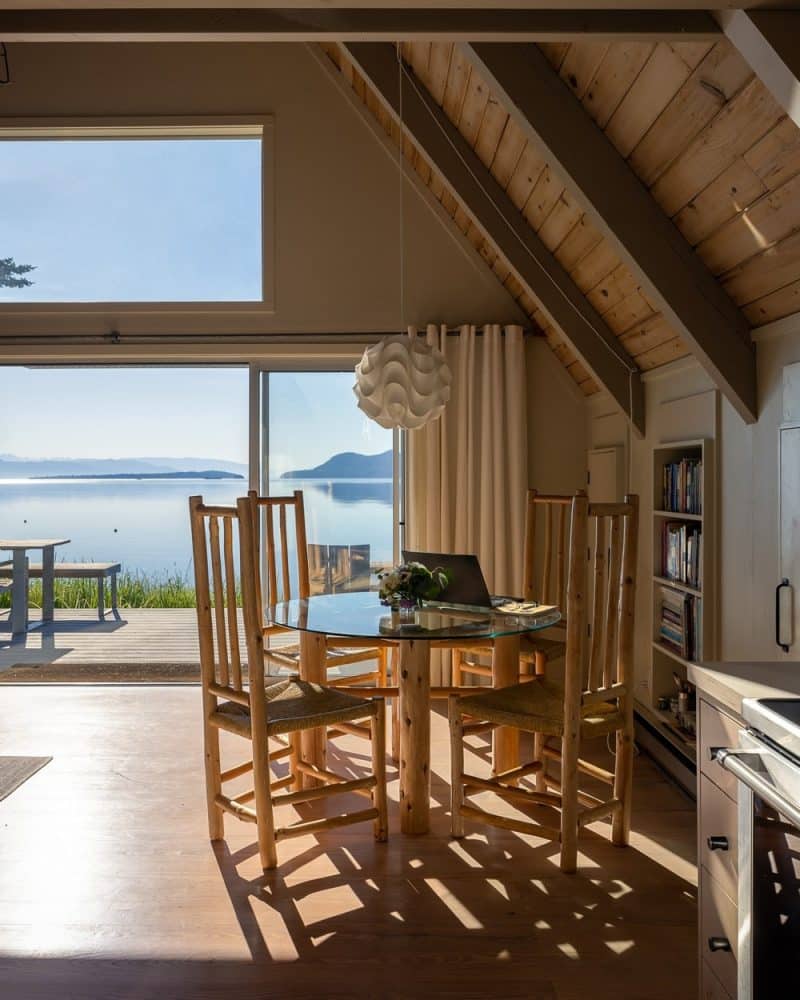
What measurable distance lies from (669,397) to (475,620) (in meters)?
1.36

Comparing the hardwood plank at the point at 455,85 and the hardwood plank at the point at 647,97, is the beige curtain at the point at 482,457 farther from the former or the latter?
the hardwood plank at the point at 647,97

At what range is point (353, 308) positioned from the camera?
15.0ft

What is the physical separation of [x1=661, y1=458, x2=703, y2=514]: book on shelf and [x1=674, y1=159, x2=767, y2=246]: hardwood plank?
35.9 inches

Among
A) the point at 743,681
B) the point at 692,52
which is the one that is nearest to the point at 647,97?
the point at 692,52

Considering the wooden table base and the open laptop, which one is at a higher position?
the open laptop

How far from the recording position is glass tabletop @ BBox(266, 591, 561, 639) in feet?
8.63

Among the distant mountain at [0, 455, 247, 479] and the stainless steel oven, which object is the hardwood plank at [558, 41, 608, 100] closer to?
the stainless steel oven

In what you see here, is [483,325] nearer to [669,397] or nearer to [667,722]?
[669,397]

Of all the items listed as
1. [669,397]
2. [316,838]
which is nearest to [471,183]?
[669,397]

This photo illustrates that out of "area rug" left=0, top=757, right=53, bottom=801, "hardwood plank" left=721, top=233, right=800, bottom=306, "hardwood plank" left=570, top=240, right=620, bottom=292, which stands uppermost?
"hardwood plank" left=570, top=240, right=620, bottom=292

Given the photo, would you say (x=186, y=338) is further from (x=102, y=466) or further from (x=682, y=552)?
(x=102, y=466)

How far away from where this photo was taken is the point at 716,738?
1.59 m

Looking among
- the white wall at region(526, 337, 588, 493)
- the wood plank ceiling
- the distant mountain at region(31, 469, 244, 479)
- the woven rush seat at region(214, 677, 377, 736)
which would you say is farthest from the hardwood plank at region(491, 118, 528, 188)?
the distant mountain at region(31, 469, 244, 479)

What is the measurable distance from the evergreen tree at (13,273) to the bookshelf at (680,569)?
368cm
